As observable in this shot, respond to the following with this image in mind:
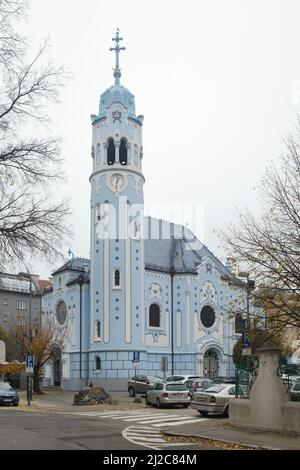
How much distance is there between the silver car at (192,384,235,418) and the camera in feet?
81.1

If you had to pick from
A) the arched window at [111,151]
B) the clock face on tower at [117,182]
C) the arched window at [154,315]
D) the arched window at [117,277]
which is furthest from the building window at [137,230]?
the arched window at [154,315]

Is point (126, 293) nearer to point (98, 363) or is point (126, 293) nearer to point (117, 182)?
point (98, 363)

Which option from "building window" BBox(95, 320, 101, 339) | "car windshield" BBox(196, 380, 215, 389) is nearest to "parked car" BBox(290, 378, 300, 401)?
"car windshield" BBox(196, 380, 215, 389)

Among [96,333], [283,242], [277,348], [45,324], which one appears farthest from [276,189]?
[45,324]

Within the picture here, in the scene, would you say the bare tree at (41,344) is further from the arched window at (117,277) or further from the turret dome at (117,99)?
the turret dome at (117,99)

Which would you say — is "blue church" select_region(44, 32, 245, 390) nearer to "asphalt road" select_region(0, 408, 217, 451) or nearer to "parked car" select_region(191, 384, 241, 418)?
"parked car" select_region(191, 384, 241, 418)

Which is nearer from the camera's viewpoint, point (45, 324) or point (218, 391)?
point (218, 391)

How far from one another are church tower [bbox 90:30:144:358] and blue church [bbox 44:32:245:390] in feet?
0.26

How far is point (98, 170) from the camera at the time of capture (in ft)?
184

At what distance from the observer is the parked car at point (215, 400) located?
2472cm

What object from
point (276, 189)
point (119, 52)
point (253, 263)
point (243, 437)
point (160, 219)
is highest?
point (119, 52)

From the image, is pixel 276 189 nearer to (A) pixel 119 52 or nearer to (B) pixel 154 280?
(B) pixel 154 280

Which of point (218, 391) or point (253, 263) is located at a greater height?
point (253, 263)
